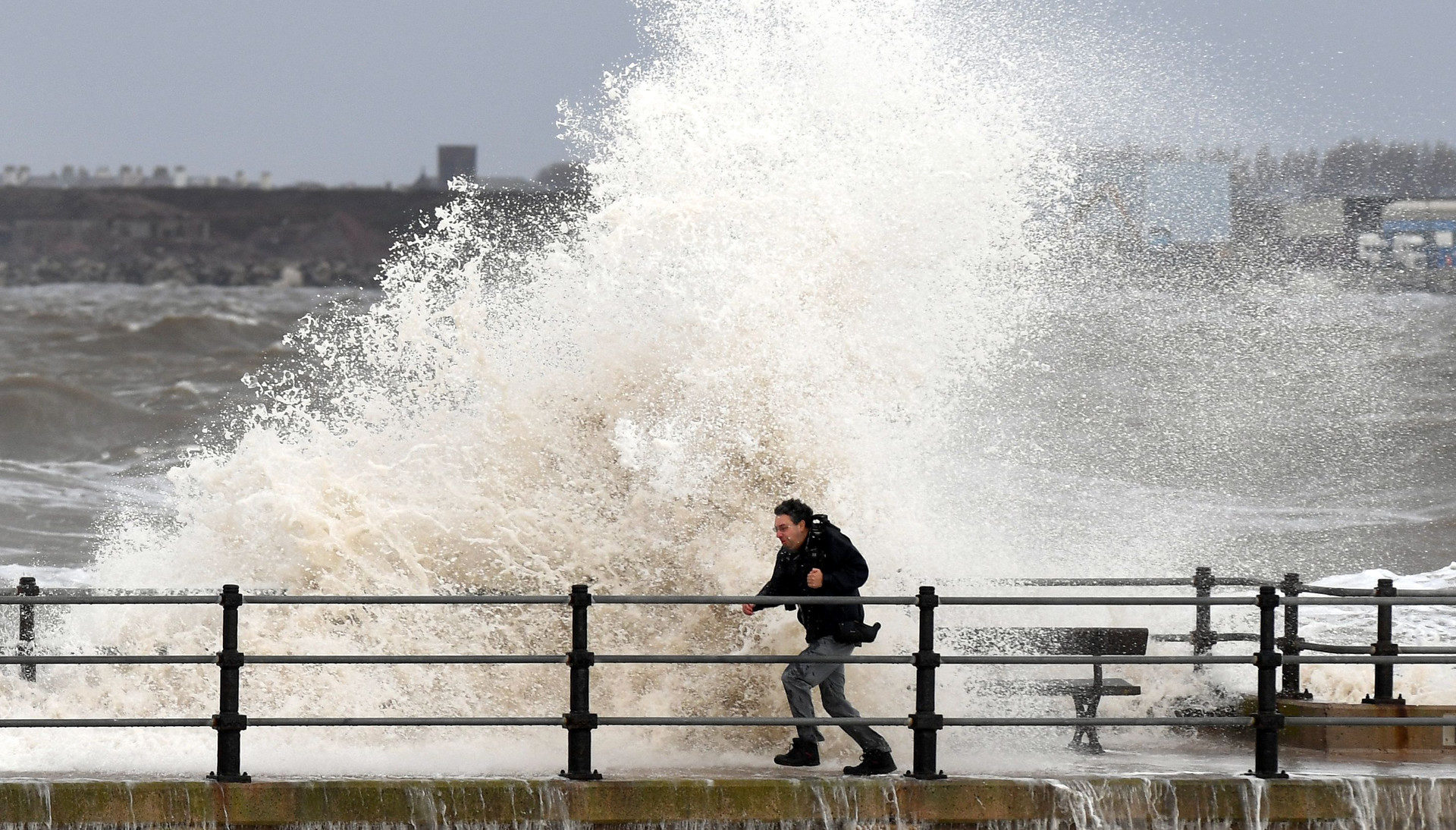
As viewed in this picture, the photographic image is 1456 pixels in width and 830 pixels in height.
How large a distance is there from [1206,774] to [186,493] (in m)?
7.75

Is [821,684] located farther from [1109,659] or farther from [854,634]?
[1109,659]

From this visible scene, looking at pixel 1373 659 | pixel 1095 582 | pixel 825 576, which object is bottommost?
pixel 1373 659

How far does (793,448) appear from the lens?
463 inches

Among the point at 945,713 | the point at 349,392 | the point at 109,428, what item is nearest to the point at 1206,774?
the point at 945,713

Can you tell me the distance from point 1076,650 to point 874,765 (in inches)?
94.4

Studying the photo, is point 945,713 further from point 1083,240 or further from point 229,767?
point 1083,240

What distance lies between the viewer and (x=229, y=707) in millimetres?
7867

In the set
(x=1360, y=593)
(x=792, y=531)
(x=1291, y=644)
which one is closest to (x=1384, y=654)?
(x=1291, y=644)

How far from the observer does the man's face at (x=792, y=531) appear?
27.9ft

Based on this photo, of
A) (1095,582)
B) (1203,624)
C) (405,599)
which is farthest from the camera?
(1203,624)

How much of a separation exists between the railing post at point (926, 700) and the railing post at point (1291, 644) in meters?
2.82

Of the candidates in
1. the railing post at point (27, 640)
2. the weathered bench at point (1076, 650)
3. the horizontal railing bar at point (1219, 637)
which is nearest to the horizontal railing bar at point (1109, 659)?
the weathered bench at point (1076, 650)

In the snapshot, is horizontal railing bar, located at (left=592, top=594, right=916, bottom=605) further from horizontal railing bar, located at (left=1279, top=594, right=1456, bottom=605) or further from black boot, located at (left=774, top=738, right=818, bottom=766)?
horizontal railing bar, located at (left=1279, top=594, right=1456, bottom=605)

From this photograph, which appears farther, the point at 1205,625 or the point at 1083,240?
the point at 1083,240
